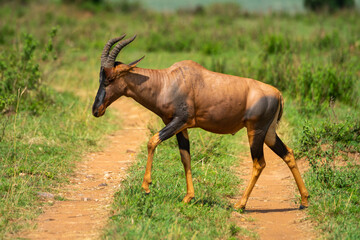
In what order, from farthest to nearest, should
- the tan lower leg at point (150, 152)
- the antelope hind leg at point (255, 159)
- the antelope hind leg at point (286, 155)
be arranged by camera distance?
the antelope hind leg at point (286, 155) < the antelope hind leg at point (255, 159) < the tan lower leg at point (150, 152)

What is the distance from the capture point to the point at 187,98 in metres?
5.92

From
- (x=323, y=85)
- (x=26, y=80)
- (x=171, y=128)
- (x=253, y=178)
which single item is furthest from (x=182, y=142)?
(x=323, y=85)

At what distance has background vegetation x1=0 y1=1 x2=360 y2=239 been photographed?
19.2 ft

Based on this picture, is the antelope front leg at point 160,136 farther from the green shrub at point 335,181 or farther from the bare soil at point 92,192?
the green shrub at point 335,181

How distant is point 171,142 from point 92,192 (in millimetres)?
2362

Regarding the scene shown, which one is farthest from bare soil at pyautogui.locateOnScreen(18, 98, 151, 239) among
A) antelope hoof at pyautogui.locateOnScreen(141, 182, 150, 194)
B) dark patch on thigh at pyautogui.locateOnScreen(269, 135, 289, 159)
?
dark patch on thigh at pyautogui.locateOnScreen(269, 135, 289, 159)

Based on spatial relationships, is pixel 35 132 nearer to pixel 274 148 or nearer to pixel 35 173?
pixel 35 173

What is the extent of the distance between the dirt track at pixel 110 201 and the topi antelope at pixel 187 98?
78 cm

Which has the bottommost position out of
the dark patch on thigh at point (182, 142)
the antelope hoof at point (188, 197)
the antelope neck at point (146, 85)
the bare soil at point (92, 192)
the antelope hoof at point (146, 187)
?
the bare soil at point (92, 192)

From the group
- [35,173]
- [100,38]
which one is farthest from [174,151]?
[100,38]

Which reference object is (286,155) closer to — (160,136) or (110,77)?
(160,136)

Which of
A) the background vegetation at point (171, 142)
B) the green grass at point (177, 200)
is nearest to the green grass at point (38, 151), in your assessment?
the background vegetation at point (171, 142)

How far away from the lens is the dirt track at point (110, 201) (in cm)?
555

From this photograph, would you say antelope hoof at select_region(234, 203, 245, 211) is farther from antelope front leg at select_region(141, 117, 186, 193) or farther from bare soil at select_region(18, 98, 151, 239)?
bare soil at select_region(18, 98, 151, 239)
